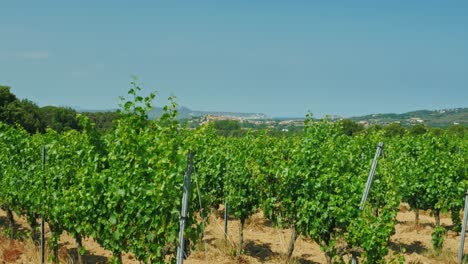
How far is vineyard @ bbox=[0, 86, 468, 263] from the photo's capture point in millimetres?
6051

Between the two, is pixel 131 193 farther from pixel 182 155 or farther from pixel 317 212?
pixel 317 212

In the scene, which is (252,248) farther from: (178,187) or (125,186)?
(178,187)

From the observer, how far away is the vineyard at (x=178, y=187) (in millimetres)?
6051

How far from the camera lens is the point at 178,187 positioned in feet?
19.4

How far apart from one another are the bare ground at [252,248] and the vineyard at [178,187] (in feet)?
1.71

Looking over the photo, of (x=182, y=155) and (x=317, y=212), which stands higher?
(x=182, y=155)

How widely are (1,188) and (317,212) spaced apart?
309 inches

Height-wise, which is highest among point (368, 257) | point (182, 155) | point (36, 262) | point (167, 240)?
point (182, 155)

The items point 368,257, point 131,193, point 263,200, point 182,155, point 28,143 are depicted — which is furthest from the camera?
point 28,143

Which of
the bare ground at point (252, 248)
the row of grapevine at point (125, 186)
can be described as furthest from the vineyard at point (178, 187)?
the bare ground at point (252, 248)

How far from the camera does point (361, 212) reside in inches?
273

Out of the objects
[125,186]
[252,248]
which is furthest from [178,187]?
[252,248]

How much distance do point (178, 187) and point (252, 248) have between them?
6227 millimetres

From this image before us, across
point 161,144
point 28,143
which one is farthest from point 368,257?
point 28,143
